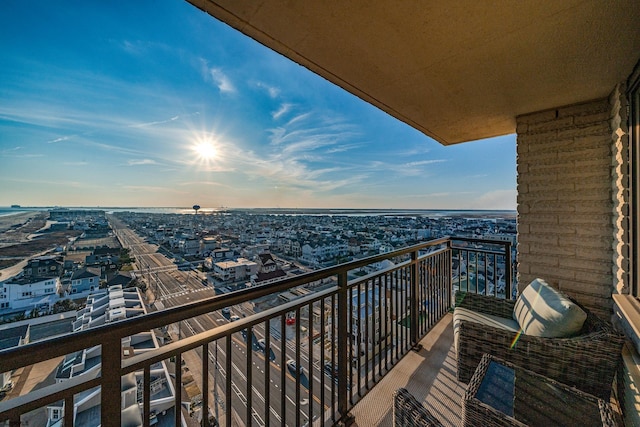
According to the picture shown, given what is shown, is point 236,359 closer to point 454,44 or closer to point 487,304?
point 487,304

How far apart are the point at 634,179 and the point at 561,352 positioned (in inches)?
62.8

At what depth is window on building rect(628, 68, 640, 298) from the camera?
76.9 inches

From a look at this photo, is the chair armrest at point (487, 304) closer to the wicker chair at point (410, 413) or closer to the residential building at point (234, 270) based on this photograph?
the wicker chair at point (410, 413)

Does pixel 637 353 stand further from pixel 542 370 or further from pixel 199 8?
pixel 199 8

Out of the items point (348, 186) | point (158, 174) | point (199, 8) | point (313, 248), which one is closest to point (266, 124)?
point (158, 174)

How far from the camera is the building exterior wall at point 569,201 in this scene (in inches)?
96.5

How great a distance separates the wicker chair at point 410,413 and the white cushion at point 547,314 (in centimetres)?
165

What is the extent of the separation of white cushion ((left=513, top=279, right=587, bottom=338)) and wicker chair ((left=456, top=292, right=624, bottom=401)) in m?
0.09

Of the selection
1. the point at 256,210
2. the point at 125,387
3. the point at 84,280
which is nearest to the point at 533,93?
the point at 125,387

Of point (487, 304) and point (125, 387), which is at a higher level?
point (125, 387)

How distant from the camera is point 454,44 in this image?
1.62m

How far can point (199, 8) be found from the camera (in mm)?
1414

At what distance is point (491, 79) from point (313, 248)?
4.73 meters

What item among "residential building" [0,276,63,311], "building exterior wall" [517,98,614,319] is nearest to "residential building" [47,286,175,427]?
"residential building" [0,276,63,311]
